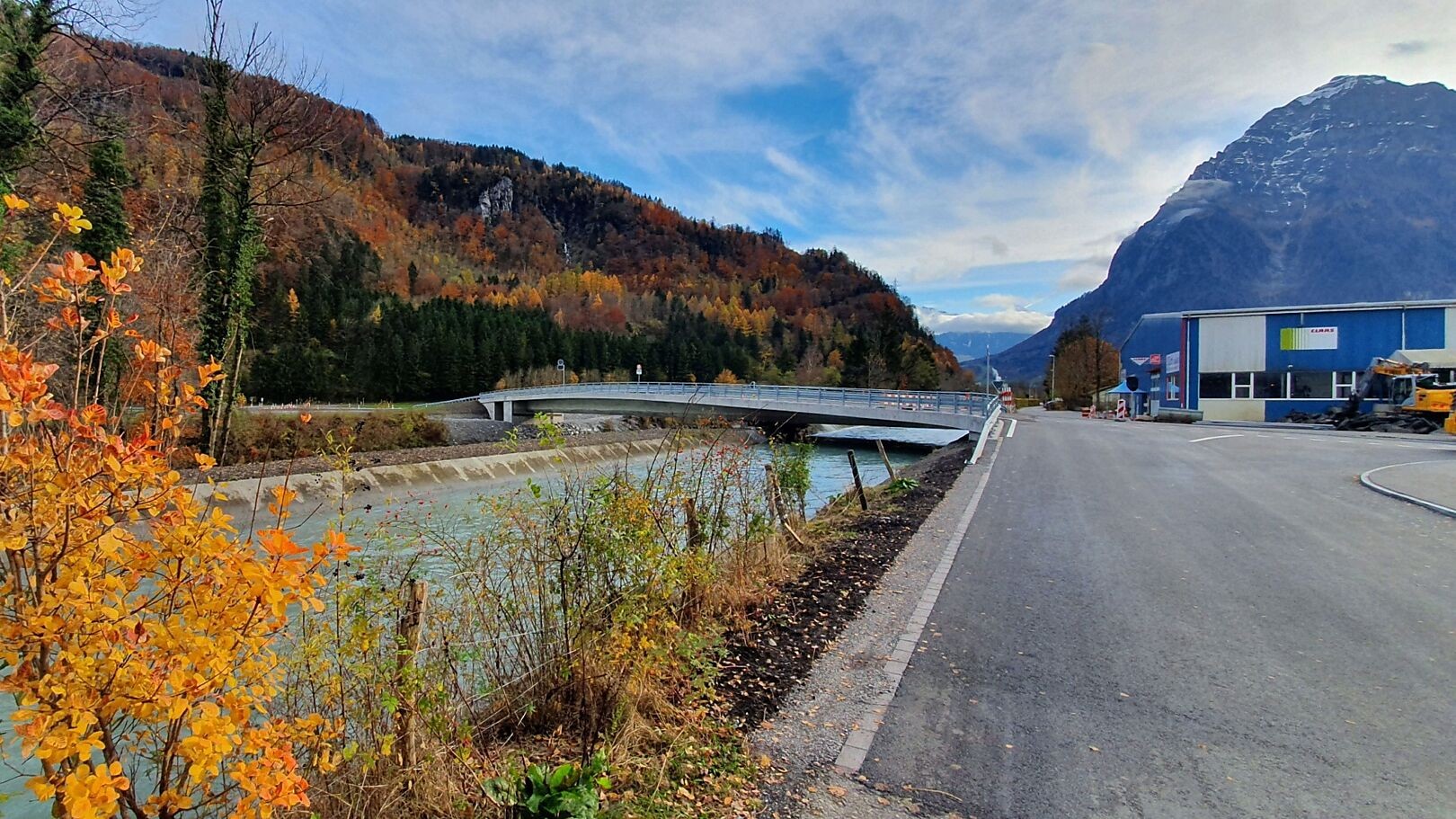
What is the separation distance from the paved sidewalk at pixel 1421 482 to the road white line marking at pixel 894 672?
26.5 feet

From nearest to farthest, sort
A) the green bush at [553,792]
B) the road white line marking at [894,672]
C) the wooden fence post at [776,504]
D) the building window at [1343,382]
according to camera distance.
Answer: the green bush at [553,792], the road white line marking at [894,672], the wooden fence post at [776,504], the building window at [1343,382]

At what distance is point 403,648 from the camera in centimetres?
324

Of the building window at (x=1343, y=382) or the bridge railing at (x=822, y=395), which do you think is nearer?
the bridge railing at (x=822, y=395)

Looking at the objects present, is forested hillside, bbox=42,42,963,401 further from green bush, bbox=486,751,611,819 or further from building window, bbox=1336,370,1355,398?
building window, bbox=1336,370,1355,398

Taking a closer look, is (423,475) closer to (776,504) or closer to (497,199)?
(776,504)

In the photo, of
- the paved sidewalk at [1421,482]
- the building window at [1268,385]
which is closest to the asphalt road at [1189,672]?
the paved sidewalk at [1421,482]

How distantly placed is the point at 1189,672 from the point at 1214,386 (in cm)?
4151

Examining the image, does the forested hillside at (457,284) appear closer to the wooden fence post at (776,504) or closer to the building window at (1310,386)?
the wooden fence post at (776,504)

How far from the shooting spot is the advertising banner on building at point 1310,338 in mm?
35031

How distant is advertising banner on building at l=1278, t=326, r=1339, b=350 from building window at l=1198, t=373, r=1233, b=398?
9.83ft

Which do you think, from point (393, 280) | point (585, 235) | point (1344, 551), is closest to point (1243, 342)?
point (1344, 551)

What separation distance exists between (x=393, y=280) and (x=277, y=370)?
2742 inches

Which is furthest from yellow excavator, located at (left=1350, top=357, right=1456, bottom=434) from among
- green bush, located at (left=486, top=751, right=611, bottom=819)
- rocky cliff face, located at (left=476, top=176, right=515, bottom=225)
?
rocky cliff face, located at (left=476, top=176, right=515, bottom=225)

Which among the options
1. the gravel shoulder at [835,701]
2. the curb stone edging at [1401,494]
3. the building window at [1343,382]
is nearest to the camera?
the gravel shoulder at [835,701]
